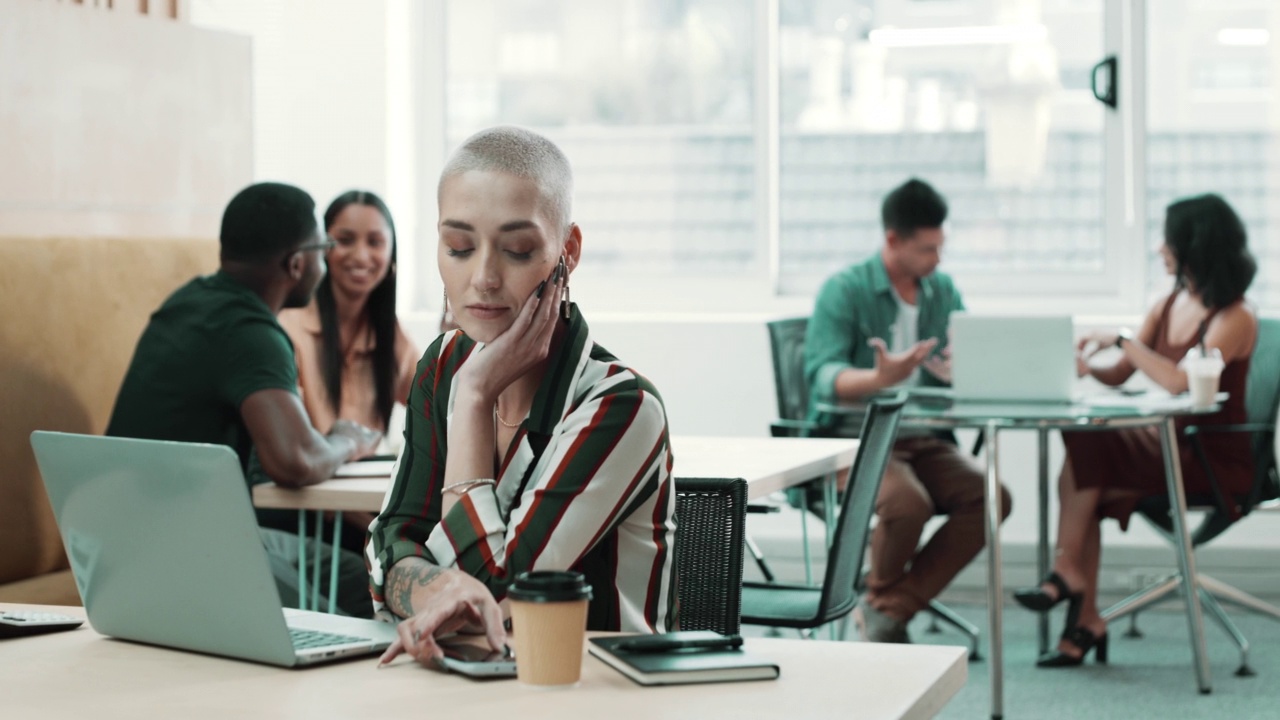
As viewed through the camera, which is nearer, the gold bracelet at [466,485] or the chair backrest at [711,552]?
the gold bracelet at [466,485]

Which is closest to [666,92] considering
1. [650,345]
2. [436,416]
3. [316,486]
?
[650,345]

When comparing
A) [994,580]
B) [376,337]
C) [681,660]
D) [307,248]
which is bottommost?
[994,580]

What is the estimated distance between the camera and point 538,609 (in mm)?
1347

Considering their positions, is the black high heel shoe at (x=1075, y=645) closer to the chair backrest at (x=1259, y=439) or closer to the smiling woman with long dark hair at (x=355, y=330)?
the chair backrest at (x=1259, y=439)

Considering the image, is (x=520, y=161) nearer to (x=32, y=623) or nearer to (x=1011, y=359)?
(x=32, y=623)

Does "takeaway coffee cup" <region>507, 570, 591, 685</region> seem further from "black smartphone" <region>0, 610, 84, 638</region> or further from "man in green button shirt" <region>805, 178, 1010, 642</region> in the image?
"man in green button shirt" <region>805, 178, 1010, 642</region>

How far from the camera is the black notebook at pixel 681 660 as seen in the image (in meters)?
1.39

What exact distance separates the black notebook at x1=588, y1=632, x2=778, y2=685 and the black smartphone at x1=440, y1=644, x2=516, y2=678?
0.30 feet

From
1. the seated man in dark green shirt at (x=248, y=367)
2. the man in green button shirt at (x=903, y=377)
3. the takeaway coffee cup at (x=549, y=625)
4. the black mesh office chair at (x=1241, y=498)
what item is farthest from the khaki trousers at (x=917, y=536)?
the takeaway coffee cup at (x=549, y=625)

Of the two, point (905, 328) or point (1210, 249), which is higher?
point (1210, 249)

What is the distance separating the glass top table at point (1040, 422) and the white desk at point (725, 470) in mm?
347

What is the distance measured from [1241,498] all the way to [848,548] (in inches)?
77.5

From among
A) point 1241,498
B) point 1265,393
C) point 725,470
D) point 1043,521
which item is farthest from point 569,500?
point 1265,393

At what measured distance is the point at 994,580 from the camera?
160 inches
